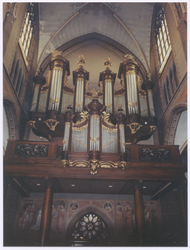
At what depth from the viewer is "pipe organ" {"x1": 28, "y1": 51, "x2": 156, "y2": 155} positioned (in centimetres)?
928

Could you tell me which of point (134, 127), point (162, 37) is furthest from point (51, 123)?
point (162, 37)

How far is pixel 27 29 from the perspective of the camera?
526 inches

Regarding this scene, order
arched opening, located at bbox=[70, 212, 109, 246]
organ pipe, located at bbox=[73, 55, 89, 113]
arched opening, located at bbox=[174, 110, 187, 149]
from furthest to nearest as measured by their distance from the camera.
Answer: organ pipe, located at bbox=[73, 55, 89, 113] < arched opening, located at bbox=[174, 110, 187, 149] < arched opening, located at bbox=[70, 212, 109, 246]

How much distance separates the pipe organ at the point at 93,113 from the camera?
Answer: 928cm

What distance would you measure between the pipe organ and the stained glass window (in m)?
4.04

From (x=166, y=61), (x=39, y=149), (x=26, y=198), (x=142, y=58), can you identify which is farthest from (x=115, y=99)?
(x=26, y=198)

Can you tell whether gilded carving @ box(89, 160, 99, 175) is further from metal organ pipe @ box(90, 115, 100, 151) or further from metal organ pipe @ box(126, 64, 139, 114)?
metal organ pipe @ box(126, 64, 139, 114)

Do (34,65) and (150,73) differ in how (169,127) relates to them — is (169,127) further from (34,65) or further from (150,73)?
(34,65)

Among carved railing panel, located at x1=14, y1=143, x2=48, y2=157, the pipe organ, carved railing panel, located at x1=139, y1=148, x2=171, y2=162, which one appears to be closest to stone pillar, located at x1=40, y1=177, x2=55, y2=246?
carved railing panel, located at x1=14, y1=143, x2=48, y2=157

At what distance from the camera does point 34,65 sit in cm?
1462

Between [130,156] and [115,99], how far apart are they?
464 centimetres

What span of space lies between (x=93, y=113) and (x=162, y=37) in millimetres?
7203

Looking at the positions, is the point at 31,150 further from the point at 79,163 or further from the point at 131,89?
the point at 131,89

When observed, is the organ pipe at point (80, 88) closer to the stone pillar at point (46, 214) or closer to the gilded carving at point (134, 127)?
the gilded carving at point (134, 127)
